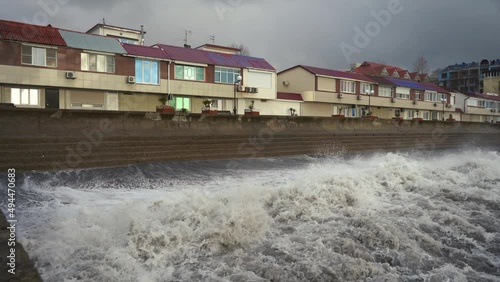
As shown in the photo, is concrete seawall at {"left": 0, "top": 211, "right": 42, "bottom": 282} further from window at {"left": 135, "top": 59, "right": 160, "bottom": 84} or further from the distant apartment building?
the distant apartment building

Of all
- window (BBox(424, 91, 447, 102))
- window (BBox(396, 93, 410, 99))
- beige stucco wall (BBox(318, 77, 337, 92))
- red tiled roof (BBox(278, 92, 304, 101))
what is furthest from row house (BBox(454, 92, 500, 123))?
red tiled roof (BBox(278, 92, 304, 101))

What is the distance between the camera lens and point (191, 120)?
17.9m

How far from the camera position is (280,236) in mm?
6055

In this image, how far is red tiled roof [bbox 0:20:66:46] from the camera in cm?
2194

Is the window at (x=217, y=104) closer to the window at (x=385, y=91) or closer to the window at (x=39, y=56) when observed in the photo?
the window at (x=39, y=56)

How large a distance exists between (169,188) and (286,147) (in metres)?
10.6

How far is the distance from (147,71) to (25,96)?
7733mm

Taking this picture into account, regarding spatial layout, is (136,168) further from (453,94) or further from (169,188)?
(453,94)

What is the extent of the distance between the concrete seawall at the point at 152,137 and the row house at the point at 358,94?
10.6 meters

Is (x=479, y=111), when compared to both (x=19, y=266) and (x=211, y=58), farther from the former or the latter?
(x=19, y=266)

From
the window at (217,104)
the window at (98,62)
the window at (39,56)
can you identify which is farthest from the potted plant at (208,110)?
the window at (39,56)

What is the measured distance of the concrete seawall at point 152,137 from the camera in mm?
12859

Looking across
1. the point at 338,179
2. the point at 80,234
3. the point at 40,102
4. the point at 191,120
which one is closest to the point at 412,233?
the point at 338,179

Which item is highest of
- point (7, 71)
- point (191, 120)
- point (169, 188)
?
point (7, 71)
